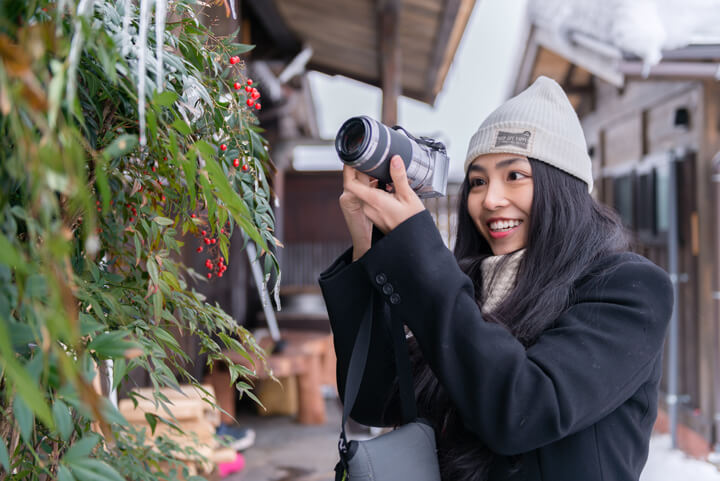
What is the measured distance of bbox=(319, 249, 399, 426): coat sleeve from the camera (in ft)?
3.71

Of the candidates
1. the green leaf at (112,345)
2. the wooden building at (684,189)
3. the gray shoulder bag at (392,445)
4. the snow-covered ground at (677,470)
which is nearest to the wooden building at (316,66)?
the wooden building at (684,189)

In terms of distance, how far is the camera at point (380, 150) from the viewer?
90cm

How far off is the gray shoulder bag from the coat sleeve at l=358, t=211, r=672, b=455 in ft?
0.35

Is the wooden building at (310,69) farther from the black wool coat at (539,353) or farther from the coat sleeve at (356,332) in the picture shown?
the black wool coat at (539,353)

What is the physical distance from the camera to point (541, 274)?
1183 millimetres

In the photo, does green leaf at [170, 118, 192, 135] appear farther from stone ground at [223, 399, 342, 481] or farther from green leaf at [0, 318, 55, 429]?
stone ground at [223, 399, 342, 481]

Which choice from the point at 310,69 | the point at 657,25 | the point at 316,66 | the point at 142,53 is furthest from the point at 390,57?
the point at 142,53

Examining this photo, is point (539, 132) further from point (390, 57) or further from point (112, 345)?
point (390, 57)

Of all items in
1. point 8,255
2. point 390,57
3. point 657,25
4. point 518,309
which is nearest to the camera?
point 8,255

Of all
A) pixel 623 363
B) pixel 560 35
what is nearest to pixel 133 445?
pixel 623 363

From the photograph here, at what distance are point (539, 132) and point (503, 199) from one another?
15 cm

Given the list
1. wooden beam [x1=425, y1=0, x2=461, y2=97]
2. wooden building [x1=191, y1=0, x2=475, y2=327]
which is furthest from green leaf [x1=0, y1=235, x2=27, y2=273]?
wooden beam [x1=425, y1=0, x2=461, y2=97]

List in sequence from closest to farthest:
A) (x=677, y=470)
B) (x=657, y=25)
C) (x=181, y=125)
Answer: (x=181, y=125), (x=677, y=470), (x=657, y=25)

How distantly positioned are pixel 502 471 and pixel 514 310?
0.96 feet
